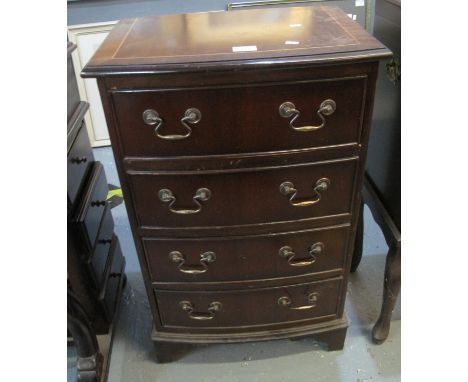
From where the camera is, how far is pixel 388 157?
47.7 inches

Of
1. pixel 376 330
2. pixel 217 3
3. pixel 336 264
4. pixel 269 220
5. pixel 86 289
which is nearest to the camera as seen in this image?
pixel 269 220

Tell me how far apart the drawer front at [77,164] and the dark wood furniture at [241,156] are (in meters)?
0.22

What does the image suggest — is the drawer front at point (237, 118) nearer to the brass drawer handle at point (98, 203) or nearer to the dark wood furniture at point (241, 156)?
the dark wood furniture at point (241, 156)

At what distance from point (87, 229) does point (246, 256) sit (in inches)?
17.5

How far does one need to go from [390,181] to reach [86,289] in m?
0.94

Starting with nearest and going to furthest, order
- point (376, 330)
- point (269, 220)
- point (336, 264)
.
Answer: point (269, 220), point (336, 264), point (376, 330)

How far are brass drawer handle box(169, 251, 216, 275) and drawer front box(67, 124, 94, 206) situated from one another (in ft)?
1.00

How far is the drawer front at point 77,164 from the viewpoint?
110cm

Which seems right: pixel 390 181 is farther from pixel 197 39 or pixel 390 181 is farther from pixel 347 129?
pixel 197 39

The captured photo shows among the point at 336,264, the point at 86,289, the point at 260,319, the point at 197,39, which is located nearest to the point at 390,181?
the point at 336,264

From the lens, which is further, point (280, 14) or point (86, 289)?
point (86, 289)

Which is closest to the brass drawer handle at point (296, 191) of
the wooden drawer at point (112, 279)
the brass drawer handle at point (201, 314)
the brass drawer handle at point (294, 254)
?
the brass drawer handle at point (294, 254)

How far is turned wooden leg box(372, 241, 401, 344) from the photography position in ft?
3.94

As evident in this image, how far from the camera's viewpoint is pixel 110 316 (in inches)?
54.4
